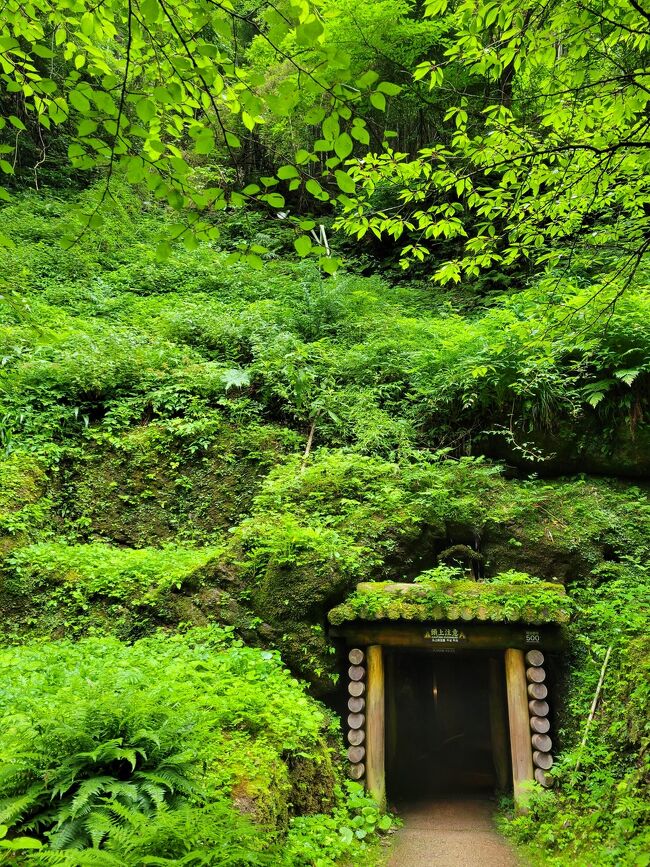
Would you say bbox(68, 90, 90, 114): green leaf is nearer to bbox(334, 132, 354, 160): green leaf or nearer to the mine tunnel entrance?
bbox(334, 132, 354, 160): green leaf

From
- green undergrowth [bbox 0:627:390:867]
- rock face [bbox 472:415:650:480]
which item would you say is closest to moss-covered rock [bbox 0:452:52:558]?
green undergrowth [bbox 0:627:390:867]

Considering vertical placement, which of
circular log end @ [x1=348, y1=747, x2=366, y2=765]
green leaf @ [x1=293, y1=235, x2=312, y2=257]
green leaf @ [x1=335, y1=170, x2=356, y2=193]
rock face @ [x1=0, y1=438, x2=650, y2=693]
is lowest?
circular log end @ [x1=348, y1=747, x2=366, y2=765]

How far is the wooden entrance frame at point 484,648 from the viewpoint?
6457 millimetres

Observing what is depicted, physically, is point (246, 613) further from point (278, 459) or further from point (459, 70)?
point (459, 70)

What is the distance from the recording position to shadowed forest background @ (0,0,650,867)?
10.9 ft

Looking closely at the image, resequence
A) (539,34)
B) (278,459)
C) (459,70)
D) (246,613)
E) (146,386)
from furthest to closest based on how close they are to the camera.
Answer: (459,70) → (146,386) → (278,459) → (246,613) → (539,34)

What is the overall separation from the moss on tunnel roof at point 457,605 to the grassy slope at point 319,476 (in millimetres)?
390

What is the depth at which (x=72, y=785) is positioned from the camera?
3219 mm

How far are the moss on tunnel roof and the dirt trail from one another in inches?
93.6

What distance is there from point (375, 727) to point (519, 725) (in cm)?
174

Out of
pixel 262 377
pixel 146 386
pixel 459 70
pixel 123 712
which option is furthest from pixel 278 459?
pixel 459 70

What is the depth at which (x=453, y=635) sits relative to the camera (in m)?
6.68

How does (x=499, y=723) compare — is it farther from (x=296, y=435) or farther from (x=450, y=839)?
(x=296, y=435)

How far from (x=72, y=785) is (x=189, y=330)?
10.4 metres
